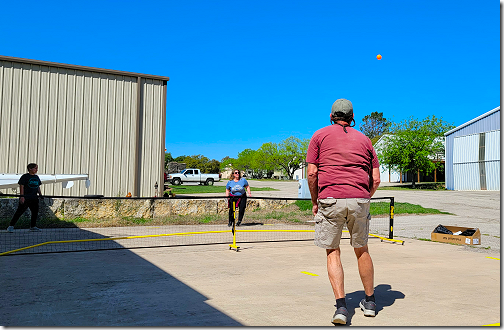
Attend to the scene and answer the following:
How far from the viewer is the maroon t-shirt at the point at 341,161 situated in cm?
387

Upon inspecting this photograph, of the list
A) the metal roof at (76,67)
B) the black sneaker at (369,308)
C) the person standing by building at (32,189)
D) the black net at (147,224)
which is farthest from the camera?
the metal roof at (76,67)

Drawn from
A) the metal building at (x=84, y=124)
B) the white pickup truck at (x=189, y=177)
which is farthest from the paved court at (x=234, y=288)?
the white pickup truck at (x=189, y=177)

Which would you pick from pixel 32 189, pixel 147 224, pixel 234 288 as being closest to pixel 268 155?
pixel 147 224

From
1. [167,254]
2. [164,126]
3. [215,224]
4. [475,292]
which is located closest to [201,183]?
[164,126]

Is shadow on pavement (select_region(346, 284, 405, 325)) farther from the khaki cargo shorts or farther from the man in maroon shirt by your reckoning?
the khaki cargo shorts

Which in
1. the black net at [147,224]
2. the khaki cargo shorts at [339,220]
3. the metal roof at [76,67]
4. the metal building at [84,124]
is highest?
the metal roof at [76,67]

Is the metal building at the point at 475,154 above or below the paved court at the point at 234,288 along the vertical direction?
above

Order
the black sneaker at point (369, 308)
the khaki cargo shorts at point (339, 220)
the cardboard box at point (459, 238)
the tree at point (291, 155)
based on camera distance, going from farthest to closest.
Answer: the tree at point (291, 155) → the cardboard box at point (459, 238) → the black sneaker at point (369, 308) → the khaki cargo shorts at point (339, 220)

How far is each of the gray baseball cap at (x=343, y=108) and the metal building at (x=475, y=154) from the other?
40.0m

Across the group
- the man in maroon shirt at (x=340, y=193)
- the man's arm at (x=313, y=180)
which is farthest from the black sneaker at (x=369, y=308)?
the man's arm at (x=313, y=180)

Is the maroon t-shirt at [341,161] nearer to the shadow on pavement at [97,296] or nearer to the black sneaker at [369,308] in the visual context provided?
the black sneaker at [369,308]

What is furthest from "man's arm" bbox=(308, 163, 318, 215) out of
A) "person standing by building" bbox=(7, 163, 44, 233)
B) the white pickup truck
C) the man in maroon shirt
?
the white pickup truck

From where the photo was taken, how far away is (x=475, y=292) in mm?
4953

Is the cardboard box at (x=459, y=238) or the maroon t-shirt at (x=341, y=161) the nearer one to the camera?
the maroon t-shirt at (x=341, y=161)
